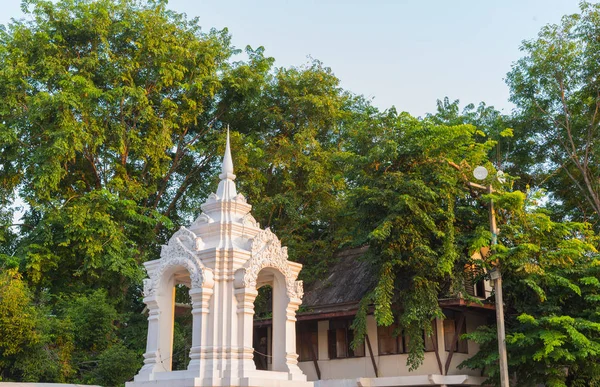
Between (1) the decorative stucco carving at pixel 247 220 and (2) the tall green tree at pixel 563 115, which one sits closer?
(1) the decorative stucco carving at pixel 247 220

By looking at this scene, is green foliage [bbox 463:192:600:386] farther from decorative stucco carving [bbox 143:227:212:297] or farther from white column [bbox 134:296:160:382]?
white column [bbox 134:296:160:382]

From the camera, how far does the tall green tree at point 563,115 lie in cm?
2231

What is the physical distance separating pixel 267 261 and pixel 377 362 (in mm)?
9137

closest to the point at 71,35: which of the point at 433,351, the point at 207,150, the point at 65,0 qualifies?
the point at 65,0

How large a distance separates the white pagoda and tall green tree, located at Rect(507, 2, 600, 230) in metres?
14.3

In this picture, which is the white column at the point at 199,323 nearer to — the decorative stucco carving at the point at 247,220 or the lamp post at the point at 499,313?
the decorative stucco carving at the point at 247,220

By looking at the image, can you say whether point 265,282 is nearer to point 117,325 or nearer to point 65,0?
point 117,325

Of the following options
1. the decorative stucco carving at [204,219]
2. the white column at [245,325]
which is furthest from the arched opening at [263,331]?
the white column at [245,325]

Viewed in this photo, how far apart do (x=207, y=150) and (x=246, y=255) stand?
1327 cm

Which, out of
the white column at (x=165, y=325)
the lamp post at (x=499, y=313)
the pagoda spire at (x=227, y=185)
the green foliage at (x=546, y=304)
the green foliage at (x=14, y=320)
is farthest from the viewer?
the green foliage at (x=14, y=320)

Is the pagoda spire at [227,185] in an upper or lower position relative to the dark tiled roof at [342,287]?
upper

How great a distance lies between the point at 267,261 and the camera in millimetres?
11867

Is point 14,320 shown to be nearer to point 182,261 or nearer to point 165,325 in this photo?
point 165,325

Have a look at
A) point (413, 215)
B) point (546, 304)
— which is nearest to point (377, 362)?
point (413, 215)
